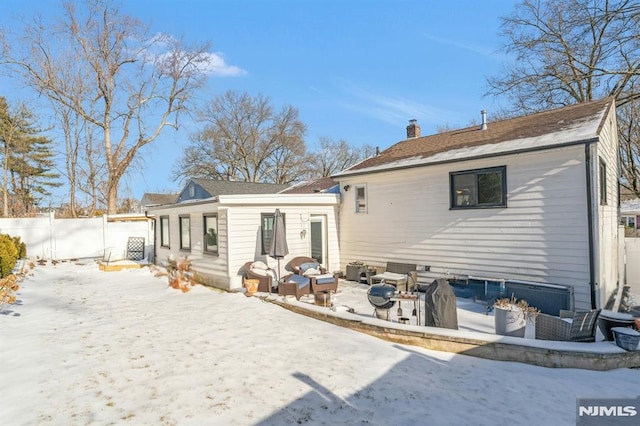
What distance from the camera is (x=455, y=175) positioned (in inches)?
363

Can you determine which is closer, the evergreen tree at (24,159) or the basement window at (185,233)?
the basement window at (185,233)

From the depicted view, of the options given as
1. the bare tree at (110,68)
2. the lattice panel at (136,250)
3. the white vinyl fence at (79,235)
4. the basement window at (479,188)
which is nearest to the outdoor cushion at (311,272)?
the basement window at (479,188)

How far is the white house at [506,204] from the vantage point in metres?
7.22

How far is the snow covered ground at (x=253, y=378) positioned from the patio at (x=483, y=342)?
0.15m

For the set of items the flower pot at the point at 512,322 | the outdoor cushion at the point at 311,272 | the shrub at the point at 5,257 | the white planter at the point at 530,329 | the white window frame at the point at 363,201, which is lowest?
the white planter at the point at 530,329

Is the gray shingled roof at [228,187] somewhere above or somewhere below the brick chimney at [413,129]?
below

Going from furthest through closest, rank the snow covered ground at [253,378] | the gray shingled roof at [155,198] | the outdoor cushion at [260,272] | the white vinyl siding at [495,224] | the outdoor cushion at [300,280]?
the gray shingled roof at [155,198]
the outdoor cushion at [260,272]
the outdoor cushion at [300,280]
the white vinyl siding at [495,224]
the snow covered ground at [253,378]

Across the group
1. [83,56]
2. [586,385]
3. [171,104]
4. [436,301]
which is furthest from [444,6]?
[83,56]

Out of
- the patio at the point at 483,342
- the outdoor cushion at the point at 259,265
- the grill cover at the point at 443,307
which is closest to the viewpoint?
the patio at the point at 483,342

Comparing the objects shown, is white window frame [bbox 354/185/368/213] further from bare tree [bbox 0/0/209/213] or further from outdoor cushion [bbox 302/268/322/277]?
bare tree [bbox 0/0/209/213]

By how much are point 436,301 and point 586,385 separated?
7.20 ft

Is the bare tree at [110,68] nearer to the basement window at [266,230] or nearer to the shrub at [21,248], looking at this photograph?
the shrub at [21,248]

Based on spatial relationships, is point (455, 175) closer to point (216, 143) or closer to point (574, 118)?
point (574, 118)

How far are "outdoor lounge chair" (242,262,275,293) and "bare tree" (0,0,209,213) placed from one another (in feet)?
55.4
